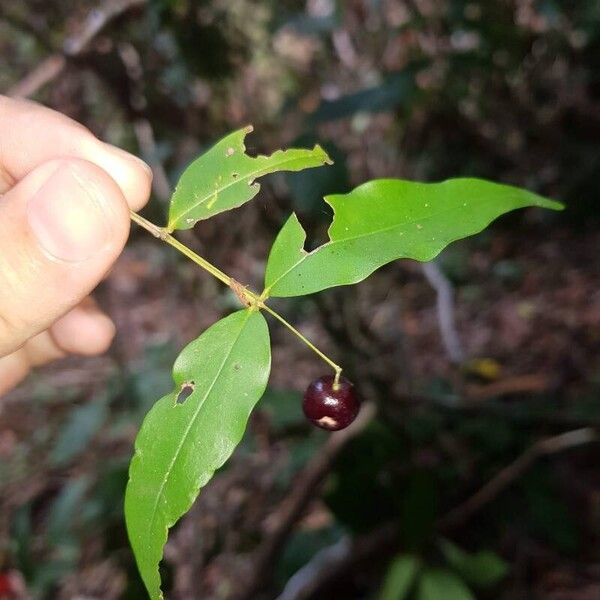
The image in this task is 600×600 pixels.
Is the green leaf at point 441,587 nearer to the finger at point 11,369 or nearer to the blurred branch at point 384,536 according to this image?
the blurred branch at point 384,536

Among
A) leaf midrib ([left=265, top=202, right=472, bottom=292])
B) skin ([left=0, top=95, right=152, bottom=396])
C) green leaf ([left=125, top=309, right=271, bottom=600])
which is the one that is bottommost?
green leaf ([left=125, top=309, right=271, bottom=600])

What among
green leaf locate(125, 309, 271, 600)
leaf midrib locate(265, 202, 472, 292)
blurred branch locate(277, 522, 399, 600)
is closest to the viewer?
green leaf locate(125, 309, 271, 600)

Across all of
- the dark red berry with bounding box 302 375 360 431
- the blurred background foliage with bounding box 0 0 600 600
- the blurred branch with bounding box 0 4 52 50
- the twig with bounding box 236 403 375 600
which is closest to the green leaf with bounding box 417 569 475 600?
the blurred background foliage with bounding box 0 0 600 600

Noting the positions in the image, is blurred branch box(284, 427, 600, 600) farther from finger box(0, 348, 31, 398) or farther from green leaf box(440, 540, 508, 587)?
finger box(0, 348, 31, 398)

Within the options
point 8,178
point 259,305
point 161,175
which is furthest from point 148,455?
point 161,175

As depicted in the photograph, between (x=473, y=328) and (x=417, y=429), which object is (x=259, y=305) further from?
(x=473, y=328)

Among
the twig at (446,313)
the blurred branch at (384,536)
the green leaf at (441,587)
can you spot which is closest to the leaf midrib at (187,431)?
the blurred branch at (384,536)
